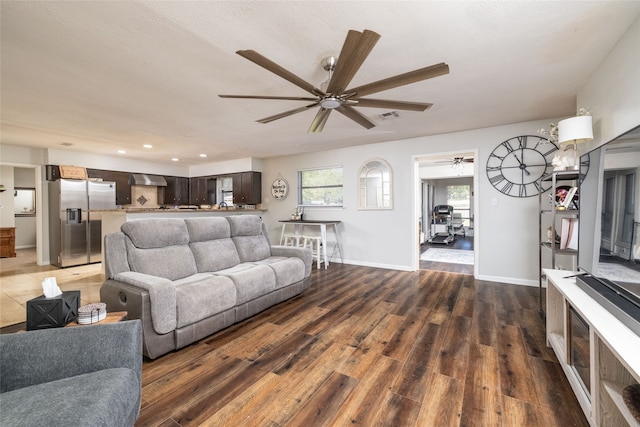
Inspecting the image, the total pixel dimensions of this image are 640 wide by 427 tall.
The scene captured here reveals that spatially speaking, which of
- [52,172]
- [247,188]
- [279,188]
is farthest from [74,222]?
[279,188]

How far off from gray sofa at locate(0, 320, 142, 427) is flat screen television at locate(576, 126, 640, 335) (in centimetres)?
217

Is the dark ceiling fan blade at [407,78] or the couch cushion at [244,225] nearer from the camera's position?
the dark ceiling fan blade at [407,78]

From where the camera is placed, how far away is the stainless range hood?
6473 millimetres

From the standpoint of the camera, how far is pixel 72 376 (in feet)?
3.75

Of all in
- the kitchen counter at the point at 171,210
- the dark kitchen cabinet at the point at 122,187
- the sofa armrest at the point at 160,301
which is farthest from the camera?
the dark kitchen cabinet at the point at 122,187

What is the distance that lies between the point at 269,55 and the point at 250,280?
2.01 metres

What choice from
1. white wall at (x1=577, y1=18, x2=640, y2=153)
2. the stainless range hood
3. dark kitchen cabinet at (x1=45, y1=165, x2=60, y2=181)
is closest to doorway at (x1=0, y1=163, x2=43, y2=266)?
dark kitchen cabinet at (x1=45, y1=165, x2=60, y2=181)

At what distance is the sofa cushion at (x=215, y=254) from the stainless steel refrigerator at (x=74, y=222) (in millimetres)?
3642

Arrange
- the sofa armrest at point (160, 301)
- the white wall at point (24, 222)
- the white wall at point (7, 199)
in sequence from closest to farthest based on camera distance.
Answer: the sofa armrest at point (160, 301) → the white wall at point (7, 199) → the white wall at point (24, 222)

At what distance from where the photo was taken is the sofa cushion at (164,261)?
2.41 metres

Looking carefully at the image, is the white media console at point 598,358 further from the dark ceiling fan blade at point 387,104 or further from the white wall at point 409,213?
the white wall at point 409,213

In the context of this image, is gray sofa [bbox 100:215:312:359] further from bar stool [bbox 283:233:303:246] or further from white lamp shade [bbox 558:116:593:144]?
white lamp shade [bbox 558:116:593:144]

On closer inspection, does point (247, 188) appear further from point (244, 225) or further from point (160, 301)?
point (160, 301)

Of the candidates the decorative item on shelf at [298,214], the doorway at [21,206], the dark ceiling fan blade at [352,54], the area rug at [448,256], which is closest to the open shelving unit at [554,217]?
the area rug at [448,256]
